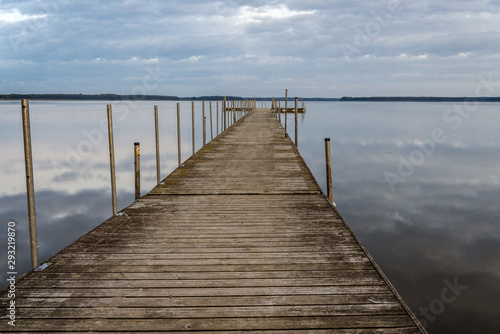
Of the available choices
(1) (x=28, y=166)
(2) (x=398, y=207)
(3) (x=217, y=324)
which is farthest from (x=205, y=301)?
(2) (x=398, y=207)

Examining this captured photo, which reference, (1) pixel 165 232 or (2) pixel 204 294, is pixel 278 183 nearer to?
(1) pixel 165 232

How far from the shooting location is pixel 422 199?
1062 centimetres

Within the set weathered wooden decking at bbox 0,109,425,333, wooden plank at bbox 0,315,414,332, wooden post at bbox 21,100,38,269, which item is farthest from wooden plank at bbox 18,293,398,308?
wooden post at bbox 21,100,38,269

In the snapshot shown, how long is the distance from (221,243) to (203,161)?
16.4ft

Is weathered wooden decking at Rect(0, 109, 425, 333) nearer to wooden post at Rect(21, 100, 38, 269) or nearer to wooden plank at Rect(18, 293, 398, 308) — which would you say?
wooden plank at Rect(18, 293, 398, 308)

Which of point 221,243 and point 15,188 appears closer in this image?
point 221,243

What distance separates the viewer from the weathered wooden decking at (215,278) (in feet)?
7.78

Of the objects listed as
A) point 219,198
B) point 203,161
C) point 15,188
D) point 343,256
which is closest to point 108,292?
point 343,256

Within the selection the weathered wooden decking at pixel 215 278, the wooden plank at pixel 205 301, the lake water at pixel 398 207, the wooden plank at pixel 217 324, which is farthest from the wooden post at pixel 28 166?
the lake water at pixel 398 207

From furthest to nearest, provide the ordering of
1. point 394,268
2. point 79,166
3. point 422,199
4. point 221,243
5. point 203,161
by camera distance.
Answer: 1. point 79,166
2. point 422,199
3. point 203,161
4. point 394,268
5. point 221,243

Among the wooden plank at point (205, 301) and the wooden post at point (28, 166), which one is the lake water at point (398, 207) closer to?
the wooden plank at point (205, 301)

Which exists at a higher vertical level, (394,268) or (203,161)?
(203,161)

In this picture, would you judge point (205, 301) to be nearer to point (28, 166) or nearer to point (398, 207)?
point (28, 166)

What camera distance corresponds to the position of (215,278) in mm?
2928
